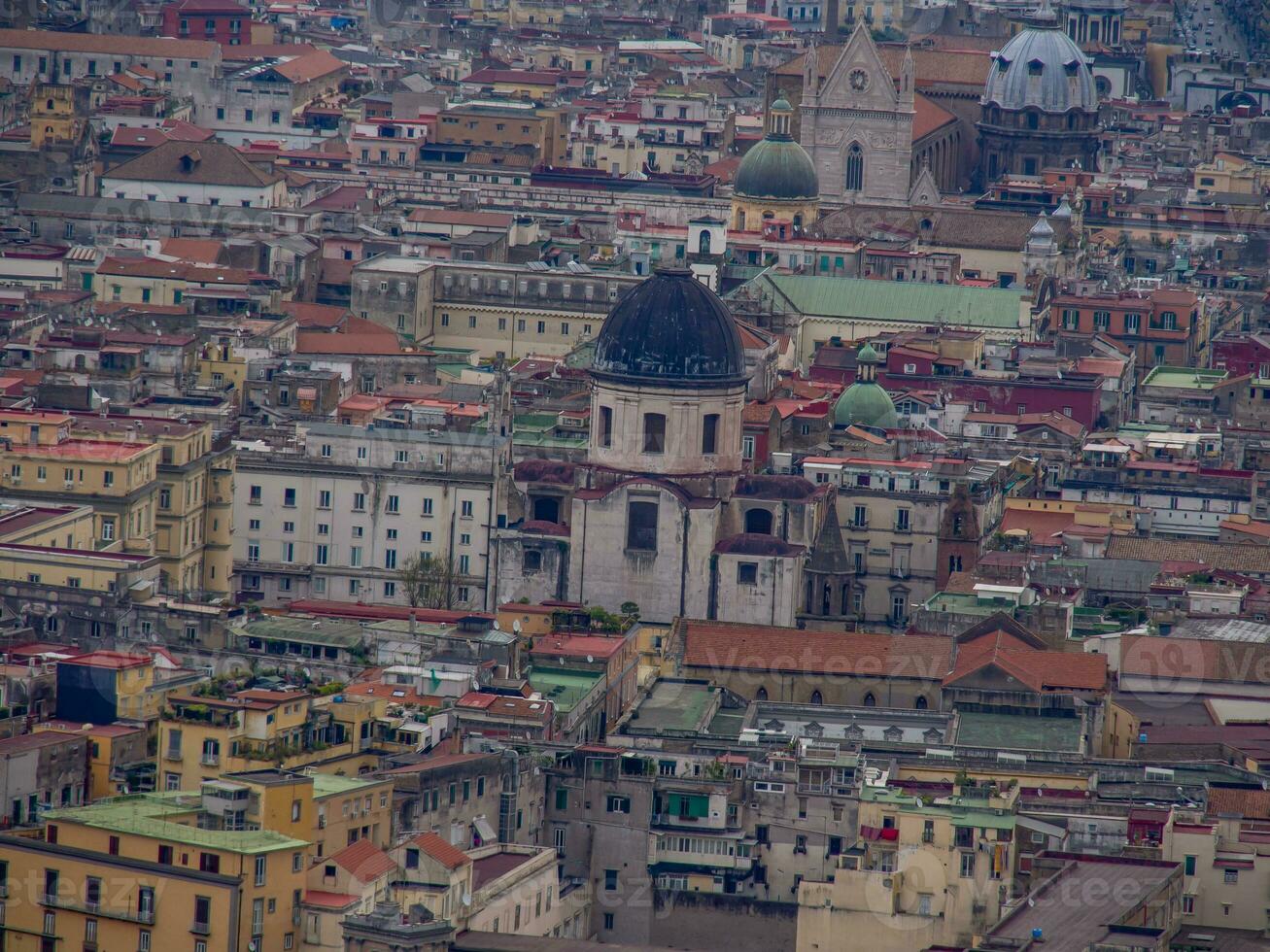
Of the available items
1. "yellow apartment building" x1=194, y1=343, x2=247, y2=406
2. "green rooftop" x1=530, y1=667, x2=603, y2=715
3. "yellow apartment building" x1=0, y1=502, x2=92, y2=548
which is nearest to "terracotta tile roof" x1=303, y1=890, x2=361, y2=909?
Result: "green rooftop" x1=530, y1=667, x2=603, y2=715

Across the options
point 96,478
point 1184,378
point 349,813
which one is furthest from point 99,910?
point 1184,378

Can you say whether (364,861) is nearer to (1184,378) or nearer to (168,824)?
(168,824)

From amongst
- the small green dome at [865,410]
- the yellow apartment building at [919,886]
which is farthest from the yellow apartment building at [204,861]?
the small green dome at [865,410]

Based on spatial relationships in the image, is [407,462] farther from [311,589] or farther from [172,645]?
[172,645]

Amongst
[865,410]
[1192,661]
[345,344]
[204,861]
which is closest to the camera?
[204,861]

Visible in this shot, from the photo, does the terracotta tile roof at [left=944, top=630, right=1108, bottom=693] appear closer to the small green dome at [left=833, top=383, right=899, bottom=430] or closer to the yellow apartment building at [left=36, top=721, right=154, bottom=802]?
the yellow apartment building at [left=36, top=721, right=154, bottom=802]

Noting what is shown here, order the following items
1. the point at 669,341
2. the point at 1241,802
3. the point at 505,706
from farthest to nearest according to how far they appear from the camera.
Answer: the point at 669,341 < the point at 505,706 < the point at 1241,802

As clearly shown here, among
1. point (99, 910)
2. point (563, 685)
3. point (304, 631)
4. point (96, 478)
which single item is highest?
point (96, 478)

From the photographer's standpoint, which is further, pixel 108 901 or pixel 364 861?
pixel 364 861
